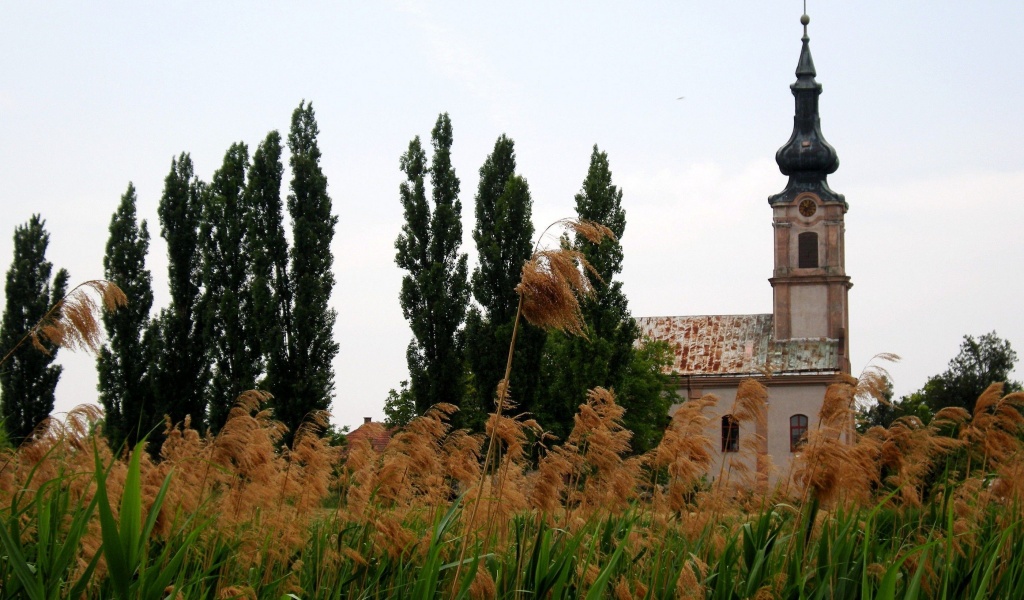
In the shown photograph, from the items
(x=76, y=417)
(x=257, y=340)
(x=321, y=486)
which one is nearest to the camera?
(x=76, y=417)

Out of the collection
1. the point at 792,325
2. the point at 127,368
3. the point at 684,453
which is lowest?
the point at 684,453

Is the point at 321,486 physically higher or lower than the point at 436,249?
lower

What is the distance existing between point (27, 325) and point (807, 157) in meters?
33.1

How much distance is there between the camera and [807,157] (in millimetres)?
51875

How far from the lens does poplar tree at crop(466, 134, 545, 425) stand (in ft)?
99.7

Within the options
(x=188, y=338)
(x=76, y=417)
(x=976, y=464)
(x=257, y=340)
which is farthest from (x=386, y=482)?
(x=188, y=338)

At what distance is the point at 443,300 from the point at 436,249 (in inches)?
62.3

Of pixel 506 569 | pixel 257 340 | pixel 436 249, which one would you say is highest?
pixel 436 249

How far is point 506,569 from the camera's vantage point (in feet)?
18.5

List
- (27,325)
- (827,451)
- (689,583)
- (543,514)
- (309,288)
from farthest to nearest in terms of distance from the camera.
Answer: (27,325) → (309,288) → (543,514) → (827,451) → (689,583)

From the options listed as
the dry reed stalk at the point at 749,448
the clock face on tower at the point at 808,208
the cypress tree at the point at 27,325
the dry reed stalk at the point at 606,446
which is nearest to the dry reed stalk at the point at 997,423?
the dry reed stalk at the point at 749,448

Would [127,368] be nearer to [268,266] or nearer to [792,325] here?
[268,266]

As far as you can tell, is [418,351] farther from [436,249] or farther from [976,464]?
[976,464]

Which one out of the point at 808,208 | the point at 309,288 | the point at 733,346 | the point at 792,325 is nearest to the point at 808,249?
the point at 808,208
